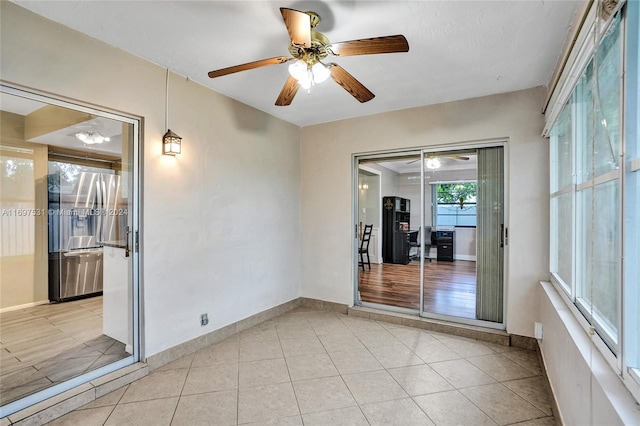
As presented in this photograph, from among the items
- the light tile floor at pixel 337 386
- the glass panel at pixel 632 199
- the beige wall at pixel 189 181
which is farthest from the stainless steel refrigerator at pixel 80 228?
the glass panel at pixel 632 199

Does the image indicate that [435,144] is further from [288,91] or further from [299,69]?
[299,69]

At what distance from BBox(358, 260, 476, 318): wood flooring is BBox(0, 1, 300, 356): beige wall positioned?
1523 mm

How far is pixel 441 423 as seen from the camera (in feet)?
6.47

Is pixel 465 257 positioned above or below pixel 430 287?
above

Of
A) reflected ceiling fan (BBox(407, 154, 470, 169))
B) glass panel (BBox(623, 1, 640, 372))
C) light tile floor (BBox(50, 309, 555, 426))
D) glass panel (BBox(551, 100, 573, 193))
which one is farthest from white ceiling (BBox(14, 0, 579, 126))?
light tile floor (BBox(50, 309, 555, 426))

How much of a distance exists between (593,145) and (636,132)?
25.2 inches

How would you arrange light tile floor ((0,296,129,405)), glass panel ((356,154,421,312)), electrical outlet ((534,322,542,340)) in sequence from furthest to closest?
glass panel ((356,154,421,312)) < electrical outlet ((534,322,542,340)) < light tile floor ((0,296,129,405))

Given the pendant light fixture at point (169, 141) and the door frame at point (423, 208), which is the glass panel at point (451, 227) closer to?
the door frame at point (423, 208)

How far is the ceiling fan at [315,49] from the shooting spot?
1676 millimetres

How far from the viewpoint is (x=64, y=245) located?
241 centimetres

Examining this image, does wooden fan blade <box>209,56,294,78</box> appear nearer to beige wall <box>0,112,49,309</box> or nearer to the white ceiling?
the white ceiling

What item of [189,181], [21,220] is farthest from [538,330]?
[21,220]

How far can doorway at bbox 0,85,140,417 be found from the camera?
211 centimetres

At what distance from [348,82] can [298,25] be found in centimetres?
69
